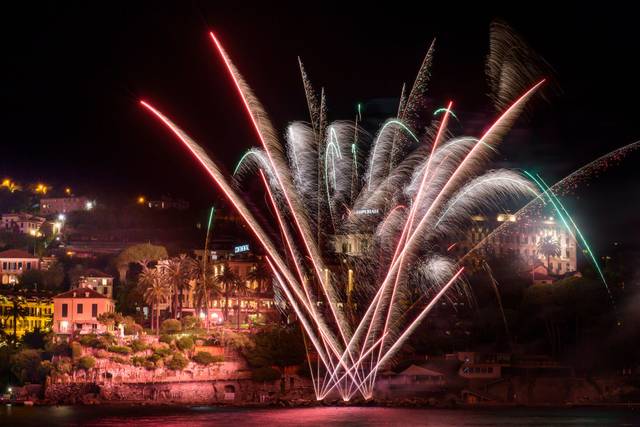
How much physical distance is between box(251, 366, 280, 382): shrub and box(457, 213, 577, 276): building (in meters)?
37.8

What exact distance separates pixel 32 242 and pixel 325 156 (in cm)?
7434

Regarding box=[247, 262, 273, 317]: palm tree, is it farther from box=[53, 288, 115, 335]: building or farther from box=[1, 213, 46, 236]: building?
box=[1, 213, 46, 236]: building

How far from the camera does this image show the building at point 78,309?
7488 centimetres

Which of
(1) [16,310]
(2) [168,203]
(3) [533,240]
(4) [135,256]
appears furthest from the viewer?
(2) [168,203]

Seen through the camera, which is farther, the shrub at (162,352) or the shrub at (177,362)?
the shrub at (177,362)

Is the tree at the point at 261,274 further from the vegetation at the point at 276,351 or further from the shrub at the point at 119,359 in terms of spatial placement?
the shrub at the point at 119,359

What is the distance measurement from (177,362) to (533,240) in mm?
59009

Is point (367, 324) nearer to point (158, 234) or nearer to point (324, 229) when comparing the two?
point (324, 229)

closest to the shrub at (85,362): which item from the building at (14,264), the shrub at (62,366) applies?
the shrub at (62,366)

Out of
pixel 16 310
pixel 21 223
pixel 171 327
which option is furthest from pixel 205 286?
pixel 21 223

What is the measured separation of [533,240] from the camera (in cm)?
11606

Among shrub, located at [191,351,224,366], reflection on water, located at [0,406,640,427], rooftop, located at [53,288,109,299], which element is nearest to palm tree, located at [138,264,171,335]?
rooftop, located at [53,288,109,299]

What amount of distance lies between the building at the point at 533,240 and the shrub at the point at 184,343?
41.6 metres

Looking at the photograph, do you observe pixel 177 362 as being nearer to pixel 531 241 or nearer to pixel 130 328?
pixel 130 328
